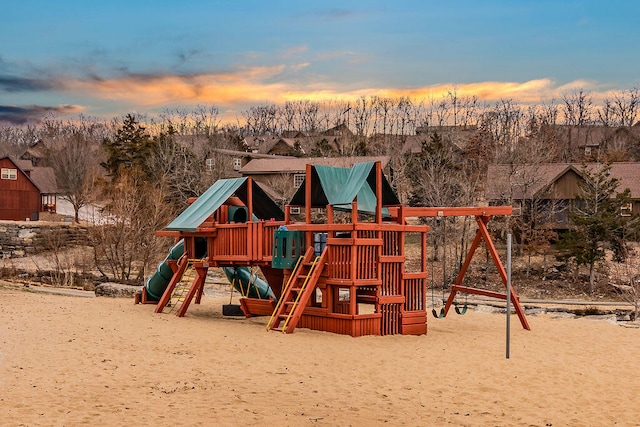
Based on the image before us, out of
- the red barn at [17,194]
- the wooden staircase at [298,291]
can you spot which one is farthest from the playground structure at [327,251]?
the red barn at [17,194]

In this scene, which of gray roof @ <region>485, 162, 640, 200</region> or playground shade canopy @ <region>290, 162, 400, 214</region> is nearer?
playground shade canopy @ <region>290, 162, 400, 214</region>

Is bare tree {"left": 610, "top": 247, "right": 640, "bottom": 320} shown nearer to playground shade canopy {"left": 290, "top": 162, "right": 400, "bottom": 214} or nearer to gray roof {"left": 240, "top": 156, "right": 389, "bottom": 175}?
playground shade canopy {"left": 290, "top": 162, "right": 400, "bottom": 214}

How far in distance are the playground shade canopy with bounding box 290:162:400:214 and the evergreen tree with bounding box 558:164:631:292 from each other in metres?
22.0

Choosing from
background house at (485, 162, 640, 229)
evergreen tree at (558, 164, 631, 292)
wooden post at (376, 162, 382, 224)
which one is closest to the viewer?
wooden post at (376, 162, 382, 224)

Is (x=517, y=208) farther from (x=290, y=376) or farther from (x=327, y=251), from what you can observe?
(x=290, y=376)

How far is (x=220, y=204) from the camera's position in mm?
22828

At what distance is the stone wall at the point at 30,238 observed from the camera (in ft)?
180

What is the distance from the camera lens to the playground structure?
776 inches

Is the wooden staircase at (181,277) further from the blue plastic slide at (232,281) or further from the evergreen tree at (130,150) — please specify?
the evergreen tree at (130,150)

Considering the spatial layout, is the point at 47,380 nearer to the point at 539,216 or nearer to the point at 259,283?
the point at 259,283

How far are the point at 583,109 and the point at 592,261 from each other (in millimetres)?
68575

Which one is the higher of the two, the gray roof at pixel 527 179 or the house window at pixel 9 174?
the house window at pixel 9 174

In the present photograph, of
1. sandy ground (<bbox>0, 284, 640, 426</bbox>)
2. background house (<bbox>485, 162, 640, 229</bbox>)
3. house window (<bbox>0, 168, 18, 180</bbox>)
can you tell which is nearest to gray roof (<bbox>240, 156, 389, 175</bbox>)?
background house (<bbox>485, 162, 640, 229</bbox>)

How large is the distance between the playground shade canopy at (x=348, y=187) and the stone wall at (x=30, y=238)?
3733 centimetres
